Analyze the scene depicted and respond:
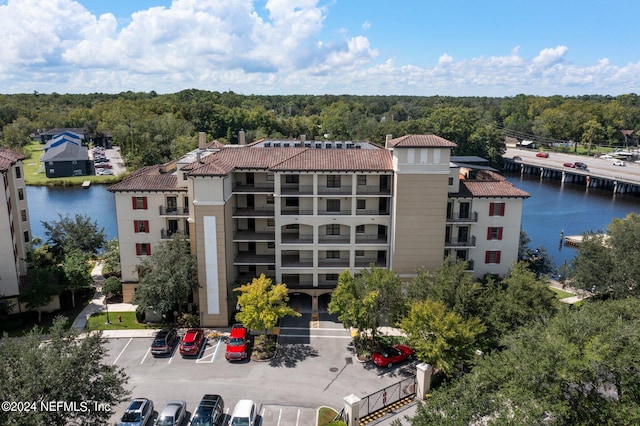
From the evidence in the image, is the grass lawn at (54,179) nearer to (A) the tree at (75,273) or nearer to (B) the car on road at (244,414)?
(A) the tree at (75,273)

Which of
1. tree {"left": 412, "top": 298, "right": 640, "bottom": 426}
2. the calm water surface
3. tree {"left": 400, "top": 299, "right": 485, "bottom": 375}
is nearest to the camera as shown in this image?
tree {"left": 412, "top": 298, "right": 640, "bottom": 426}

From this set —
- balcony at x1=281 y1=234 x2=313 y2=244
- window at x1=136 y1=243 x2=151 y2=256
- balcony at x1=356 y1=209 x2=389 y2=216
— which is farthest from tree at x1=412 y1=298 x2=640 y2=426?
window at x1=136 y1=243 x2=151 y2=256

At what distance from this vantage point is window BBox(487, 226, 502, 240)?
152ft

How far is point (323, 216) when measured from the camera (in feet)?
147

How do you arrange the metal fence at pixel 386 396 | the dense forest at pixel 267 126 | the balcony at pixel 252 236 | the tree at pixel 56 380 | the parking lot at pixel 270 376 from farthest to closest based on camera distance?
the dense forest at pixel 267 126 → the balcony at pixel 252 236 → the parking lot at pixel 270 376 → the metal fence at pixel 386 396 → the tree at pixel 56 380

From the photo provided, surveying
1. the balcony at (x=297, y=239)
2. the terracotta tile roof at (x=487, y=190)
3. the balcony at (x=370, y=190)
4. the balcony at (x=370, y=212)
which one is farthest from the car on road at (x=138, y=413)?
the terracotta tile roof at (x=487, y=190)

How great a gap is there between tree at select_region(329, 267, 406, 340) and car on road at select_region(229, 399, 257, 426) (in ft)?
34.1

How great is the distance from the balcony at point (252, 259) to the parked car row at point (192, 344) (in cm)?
757

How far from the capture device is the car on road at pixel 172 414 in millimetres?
28609

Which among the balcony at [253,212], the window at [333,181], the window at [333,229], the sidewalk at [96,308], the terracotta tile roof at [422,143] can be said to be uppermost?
the terracotta tile roof at [422,143]

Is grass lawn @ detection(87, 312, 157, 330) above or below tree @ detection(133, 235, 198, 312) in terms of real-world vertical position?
below

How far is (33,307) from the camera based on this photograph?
138 feet

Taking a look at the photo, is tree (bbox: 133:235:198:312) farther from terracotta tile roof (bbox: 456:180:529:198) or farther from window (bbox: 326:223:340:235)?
terracotta tile roof (bbox: 456:180:529:198)

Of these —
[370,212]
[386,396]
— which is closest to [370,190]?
[370,212]
